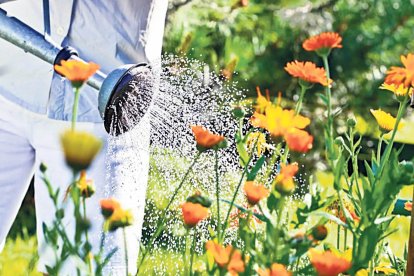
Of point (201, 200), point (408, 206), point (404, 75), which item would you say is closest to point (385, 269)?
point (408, 206)

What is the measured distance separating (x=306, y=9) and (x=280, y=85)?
17.0 inches

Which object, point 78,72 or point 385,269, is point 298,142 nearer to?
point 78,72

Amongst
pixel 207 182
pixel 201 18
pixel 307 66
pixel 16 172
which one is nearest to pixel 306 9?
pixel 201 18

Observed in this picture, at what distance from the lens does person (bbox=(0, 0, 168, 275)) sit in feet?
8.44

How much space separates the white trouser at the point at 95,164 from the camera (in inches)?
102

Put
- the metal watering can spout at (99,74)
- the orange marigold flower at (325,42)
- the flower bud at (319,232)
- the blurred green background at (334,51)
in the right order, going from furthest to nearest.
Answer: the blurred green background at (334,51) < the metal watering can spout at (99,74) < the orange marigold flower at (325,42) < the flower bud at (319,232)

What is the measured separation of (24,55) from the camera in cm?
264

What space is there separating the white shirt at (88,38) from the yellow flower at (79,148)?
1.29 metres

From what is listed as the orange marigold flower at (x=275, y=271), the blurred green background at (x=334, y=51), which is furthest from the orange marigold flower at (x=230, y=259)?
the blurred green background at (x=334, y=51)

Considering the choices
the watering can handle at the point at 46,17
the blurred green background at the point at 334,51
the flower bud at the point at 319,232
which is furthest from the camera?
the blurred green background at the point at 334,51

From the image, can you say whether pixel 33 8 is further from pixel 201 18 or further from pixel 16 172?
pixel 201 18

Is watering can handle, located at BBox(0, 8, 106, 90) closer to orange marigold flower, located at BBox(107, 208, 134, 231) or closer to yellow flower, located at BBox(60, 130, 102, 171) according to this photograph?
orange marigold flower, located at BBox(107, 208, 134, 231)

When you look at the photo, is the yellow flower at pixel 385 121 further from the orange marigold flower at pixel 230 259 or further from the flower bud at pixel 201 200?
the orange marigold flower at pixel 230 259

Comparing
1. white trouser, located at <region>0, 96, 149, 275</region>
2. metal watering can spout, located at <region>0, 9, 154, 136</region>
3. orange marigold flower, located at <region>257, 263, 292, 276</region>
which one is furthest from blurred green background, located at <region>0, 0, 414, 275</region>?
orange marigold flower, located at <region>257, 263, 292, 276</region>
